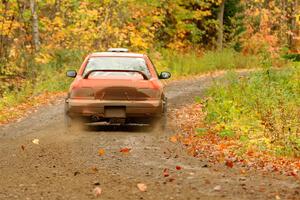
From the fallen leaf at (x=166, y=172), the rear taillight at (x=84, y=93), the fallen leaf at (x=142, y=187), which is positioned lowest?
the fallen leaf at (x=166, y=172)

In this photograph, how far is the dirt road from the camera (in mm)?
7680

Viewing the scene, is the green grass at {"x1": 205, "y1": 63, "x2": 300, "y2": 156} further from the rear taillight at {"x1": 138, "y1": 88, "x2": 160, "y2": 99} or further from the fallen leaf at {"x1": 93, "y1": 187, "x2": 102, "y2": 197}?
the fallen leaf at {"x1": 93, "y1": 187, "x2": 102, "y2": 197}

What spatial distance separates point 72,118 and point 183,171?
15.1 feet

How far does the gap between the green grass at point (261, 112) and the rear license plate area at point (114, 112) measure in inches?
77.2

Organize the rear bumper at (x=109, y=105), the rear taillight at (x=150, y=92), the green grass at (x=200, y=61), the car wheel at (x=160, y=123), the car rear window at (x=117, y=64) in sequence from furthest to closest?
1. the green grass at (x=200, y=61)
2. the car rear window at (x=117, y=64)
3. the car wheel at (x=160, y=123)
4. the rear taillight at (x=150, y=92)
5. the rear bumper at (x=109, y=105)

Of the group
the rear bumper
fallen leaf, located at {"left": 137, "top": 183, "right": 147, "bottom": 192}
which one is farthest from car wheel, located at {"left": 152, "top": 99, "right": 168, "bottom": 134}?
fallen leaf, located at {"left": 137, "top": 183, "right": 147, "bottom": 192}

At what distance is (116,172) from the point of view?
Result: 8.97 m

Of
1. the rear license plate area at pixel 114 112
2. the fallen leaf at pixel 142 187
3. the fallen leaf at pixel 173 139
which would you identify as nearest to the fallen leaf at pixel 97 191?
the fallen leaf at pixel 142 187

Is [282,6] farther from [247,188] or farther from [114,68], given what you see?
[247,188]

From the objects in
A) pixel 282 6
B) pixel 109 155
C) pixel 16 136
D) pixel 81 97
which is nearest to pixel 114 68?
pixel 81 97

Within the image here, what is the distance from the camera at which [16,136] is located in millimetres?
13000

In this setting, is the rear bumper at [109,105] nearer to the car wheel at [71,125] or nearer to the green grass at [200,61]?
the car wheel at [71,125]

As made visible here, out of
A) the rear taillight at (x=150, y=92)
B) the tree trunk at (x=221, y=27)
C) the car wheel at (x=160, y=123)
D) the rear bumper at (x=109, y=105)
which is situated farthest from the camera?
the tree trunk at (x=221, y=27)

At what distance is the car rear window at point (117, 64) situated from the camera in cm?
1349
